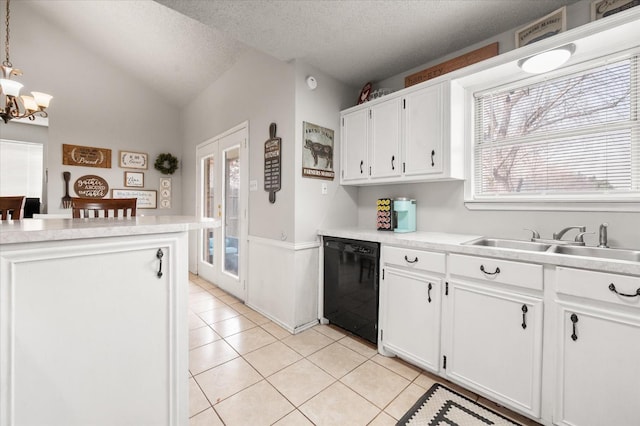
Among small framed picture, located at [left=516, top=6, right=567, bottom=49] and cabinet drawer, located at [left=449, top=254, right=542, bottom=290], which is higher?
small framed picture, located at [left=516, top=6, right=567, bottom=49]

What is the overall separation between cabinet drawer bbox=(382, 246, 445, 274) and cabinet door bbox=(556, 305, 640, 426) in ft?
2.07

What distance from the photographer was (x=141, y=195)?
15.4 feet

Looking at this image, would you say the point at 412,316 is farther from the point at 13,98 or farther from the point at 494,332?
the point at 13,98

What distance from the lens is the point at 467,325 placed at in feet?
5.46

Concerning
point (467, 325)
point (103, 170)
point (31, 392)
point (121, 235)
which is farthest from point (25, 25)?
point (467, 325)

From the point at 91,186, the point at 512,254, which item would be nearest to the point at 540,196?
the point at 512,254

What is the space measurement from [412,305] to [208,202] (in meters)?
3.38

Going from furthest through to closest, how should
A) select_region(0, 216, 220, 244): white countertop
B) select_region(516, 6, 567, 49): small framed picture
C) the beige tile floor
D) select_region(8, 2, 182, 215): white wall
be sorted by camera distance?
select_region(8, 2, 182, 215): white wall < select_region(516, 6, 567, 49): small framed picture < the beige tile floor < select_region(0, 216, 220, 244): white countertop

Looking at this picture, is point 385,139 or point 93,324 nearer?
point 93,324

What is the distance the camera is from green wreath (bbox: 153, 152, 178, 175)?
15.6ft

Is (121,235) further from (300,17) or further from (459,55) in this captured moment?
(459,55)

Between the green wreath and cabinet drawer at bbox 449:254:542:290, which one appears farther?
the green wreath

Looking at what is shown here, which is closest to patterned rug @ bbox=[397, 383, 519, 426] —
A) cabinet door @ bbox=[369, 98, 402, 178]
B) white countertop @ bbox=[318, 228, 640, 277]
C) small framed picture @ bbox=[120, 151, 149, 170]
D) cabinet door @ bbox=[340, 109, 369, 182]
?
white countertop @ bbox=[318, 228, 640, 277]

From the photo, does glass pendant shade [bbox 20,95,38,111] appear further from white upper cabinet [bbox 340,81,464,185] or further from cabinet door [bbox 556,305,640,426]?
cabinet door [bbox 556,305,640,426]
